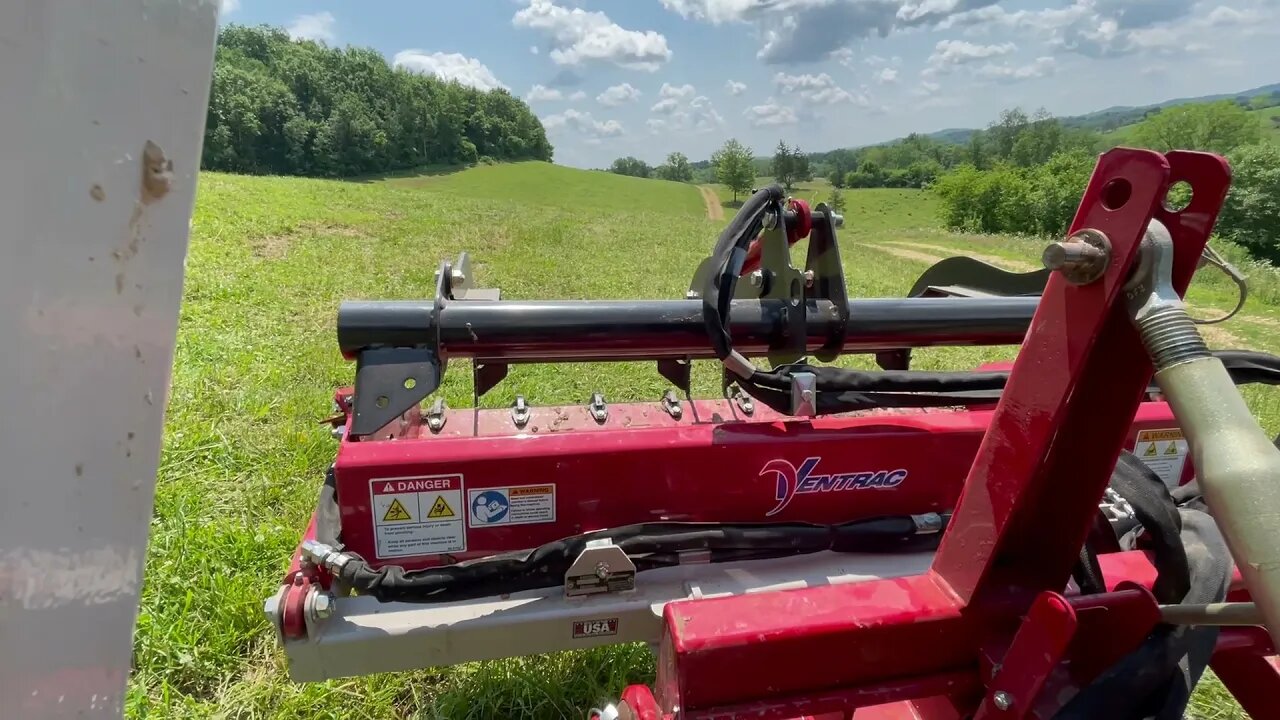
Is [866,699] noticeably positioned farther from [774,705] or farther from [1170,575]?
[1170,575]

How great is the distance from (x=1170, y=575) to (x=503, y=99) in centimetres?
9561

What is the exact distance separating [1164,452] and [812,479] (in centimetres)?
113

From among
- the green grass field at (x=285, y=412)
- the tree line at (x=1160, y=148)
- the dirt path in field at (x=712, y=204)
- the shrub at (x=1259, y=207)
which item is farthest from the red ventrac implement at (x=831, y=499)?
the tree line at (x=1160, y=148)

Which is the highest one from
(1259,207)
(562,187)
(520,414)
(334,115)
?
(1259,207)

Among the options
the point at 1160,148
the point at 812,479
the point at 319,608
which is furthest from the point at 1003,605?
the point at 1160,148

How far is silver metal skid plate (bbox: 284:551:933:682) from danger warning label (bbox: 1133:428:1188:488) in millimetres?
894

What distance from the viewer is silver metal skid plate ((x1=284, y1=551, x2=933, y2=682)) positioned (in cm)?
163

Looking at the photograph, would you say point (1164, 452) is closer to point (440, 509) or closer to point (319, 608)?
point (440, 509)

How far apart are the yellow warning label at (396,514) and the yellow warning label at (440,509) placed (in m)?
0.05

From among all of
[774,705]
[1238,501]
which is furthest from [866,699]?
[1238,501]

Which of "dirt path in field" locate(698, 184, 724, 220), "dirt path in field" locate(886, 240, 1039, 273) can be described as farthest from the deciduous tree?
"dirt path in field" locate(886, 240, 1039, 273)

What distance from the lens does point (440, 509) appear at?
175 centimetres

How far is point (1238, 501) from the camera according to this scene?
2.50ft

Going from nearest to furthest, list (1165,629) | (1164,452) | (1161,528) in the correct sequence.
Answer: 1. (1165,629)
2. (1161,528)
3. (1164,452)
